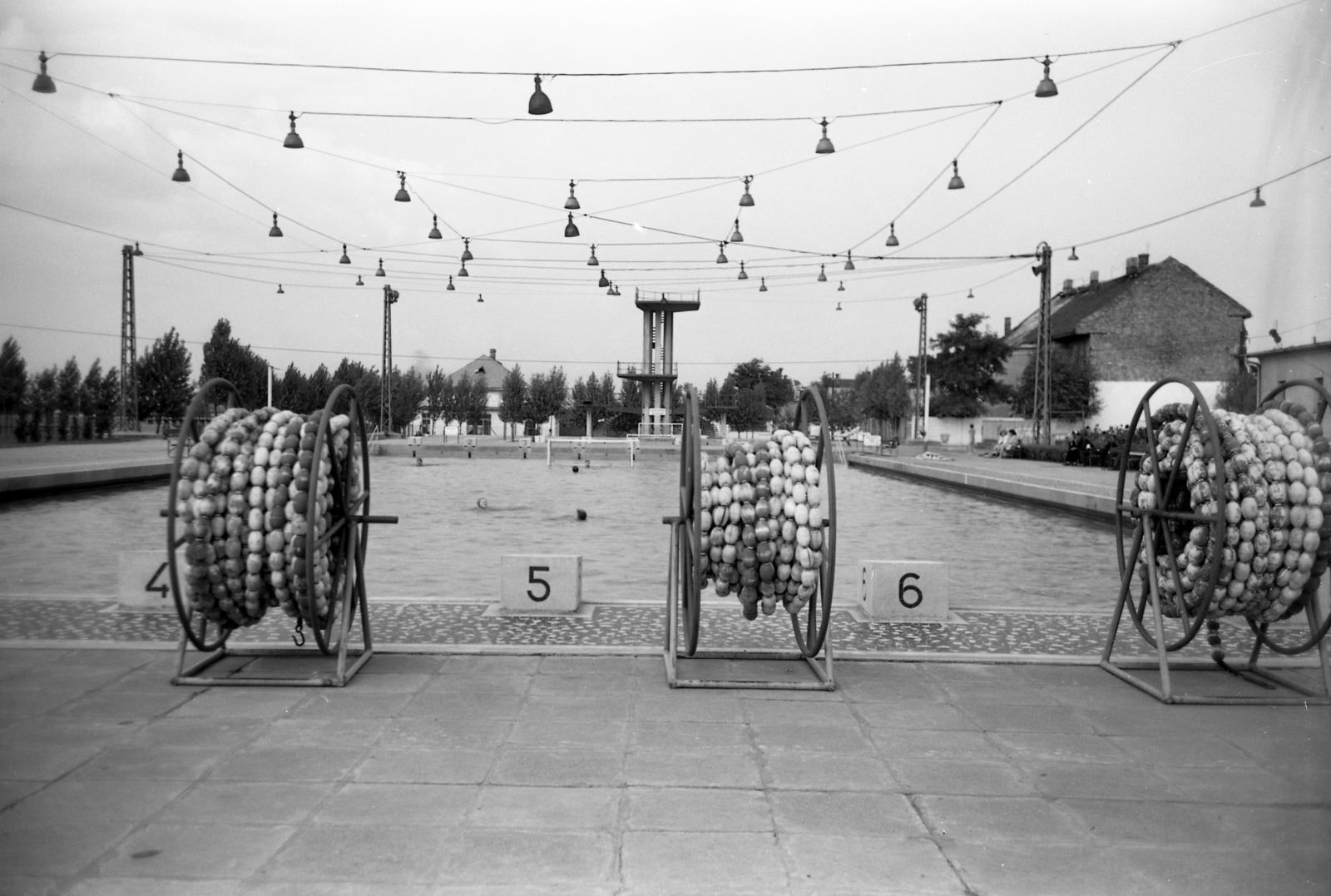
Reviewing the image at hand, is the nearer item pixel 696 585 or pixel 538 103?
pixel 696 585

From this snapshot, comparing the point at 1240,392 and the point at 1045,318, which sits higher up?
the point at 1045,318

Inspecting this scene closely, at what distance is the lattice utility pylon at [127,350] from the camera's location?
35.6 m

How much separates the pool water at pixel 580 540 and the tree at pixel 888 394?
5263cm

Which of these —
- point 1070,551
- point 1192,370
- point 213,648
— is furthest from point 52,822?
point 1192,370

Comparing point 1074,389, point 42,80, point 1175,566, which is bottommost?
point 1175,566

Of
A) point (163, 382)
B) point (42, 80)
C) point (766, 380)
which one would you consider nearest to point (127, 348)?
point (163, 382)

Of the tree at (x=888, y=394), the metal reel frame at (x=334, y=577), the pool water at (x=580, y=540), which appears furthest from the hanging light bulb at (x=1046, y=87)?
the tree at (x=888, y=394)

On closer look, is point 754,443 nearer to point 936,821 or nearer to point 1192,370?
point 936,821

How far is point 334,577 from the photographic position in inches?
298

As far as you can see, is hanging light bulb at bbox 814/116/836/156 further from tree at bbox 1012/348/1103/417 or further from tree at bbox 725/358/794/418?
tree at bbox 725/358/794/418

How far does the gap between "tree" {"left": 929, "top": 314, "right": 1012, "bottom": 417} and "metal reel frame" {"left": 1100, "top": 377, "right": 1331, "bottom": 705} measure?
67.9 m

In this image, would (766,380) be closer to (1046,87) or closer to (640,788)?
(1046,87)

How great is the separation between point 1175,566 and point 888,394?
76780mm

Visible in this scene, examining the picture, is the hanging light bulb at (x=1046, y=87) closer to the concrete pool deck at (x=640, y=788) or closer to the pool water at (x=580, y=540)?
the pool water at (x=580, y=540)
